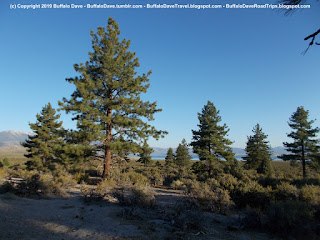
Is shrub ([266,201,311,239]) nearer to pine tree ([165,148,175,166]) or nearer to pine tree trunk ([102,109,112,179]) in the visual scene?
pine tree trunk ([102,109,112,179])

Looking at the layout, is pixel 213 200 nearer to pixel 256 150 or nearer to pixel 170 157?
pixel 256 150

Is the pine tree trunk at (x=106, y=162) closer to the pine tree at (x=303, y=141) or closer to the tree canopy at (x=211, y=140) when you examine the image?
the tree canopy at (x=211, y=140)

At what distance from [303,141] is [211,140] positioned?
47.9ft

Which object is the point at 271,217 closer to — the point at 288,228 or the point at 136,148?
the point at 288,228

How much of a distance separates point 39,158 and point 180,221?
27.8 m

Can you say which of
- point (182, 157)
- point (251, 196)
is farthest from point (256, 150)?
point (251, 196)

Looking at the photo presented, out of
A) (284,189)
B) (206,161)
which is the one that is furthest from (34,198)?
(206,161)

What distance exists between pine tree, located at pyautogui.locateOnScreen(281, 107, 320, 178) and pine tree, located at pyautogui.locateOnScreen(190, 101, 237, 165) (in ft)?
34.8

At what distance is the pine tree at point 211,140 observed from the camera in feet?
72.4

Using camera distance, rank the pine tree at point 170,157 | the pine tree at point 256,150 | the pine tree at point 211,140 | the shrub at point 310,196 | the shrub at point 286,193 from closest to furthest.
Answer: the shrub at point 310,196
the shrub at point 286,193
the pine tree at point 211,140
the pine tree at point 256,150
the pine tree at point 170,157

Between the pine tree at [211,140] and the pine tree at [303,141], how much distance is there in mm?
10619

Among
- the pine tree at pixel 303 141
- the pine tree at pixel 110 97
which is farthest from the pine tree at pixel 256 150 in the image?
the pine tree at pixel 110 97

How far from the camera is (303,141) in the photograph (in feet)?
83.6

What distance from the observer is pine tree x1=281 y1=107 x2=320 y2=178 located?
81.9 feet
